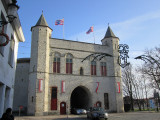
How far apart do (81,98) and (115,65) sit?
9.39m

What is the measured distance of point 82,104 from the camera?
33.1 metres

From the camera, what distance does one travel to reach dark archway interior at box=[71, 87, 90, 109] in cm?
3158

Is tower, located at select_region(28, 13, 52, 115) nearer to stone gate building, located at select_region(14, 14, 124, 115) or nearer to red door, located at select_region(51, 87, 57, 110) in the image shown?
stone gate building, located at select_region(14, 14, 124, 115)

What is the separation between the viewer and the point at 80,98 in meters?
34.1

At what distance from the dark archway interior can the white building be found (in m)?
19.4

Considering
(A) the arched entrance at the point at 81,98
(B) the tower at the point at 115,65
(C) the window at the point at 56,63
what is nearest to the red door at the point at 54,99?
(C) the window at the point at 56,63

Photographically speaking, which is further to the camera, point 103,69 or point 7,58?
point 103,69

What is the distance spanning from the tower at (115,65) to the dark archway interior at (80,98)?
5523 mm

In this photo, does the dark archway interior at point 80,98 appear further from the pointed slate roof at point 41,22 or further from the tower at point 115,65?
the pointed slate roof at point 41,22

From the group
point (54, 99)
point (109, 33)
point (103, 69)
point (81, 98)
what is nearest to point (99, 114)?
point (54, 99)

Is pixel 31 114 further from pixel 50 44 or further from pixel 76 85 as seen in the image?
pixel 50 44

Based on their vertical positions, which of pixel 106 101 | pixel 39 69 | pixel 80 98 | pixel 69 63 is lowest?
pixel 106 101

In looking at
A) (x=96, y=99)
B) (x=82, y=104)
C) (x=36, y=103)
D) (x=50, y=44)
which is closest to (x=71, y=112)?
(x=82, y=104)

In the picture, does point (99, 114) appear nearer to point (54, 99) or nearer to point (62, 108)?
point (62, 108)
